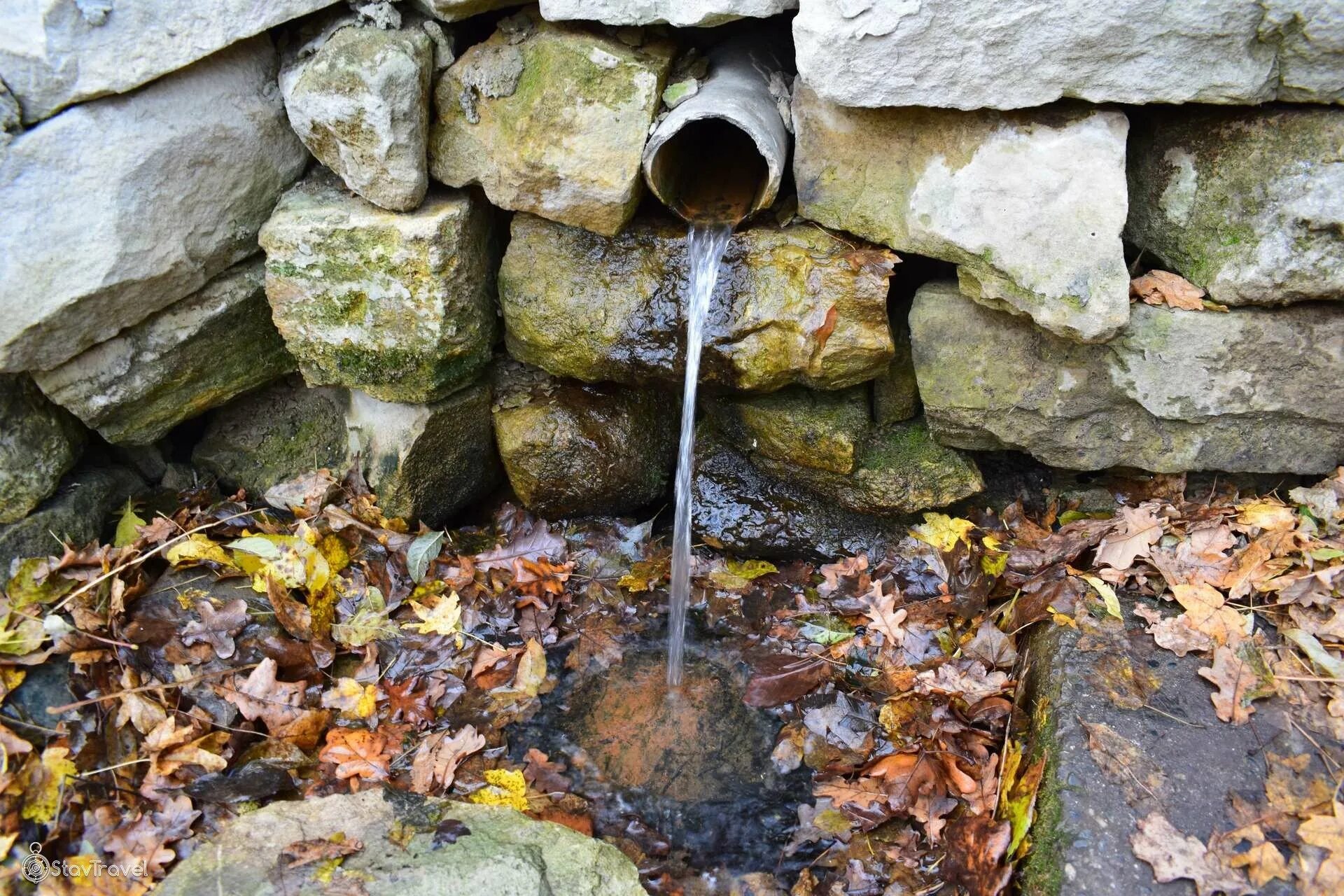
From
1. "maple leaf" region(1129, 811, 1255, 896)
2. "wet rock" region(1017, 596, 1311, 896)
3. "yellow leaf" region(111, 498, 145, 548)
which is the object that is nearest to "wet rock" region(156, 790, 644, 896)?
"wet rock" region(1017, 596, 1311, 896)

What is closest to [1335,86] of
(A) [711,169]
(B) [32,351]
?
(A) [711,169]

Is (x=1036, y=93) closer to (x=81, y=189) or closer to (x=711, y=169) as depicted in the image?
(x=711, y=169)

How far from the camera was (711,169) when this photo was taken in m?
3.78

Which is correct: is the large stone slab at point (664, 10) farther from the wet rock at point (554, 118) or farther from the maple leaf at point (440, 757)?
the maple leaf at point (440, 757)

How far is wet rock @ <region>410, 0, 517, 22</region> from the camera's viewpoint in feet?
10.4

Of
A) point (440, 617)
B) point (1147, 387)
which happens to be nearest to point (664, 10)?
point (1147, 387)

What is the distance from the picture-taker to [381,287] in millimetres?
3486

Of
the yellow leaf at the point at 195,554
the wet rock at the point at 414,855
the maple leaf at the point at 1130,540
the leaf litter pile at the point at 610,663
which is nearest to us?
the wet rock at the point at 414,855

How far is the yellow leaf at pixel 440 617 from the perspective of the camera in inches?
139

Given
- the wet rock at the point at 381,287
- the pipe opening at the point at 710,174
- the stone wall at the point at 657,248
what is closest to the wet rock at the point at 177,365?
the stone wall at the point at 657,248

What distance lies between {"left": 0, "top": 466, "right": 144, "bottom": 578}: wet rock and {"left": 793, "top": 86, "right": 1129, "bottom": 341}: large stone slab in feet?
10.1

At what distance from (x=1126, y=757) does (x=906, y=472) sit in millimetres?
1388

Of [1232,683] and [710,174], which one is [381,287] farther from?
[1232,683]

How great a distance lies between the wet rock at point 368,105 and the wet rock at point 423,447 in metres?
0.89
